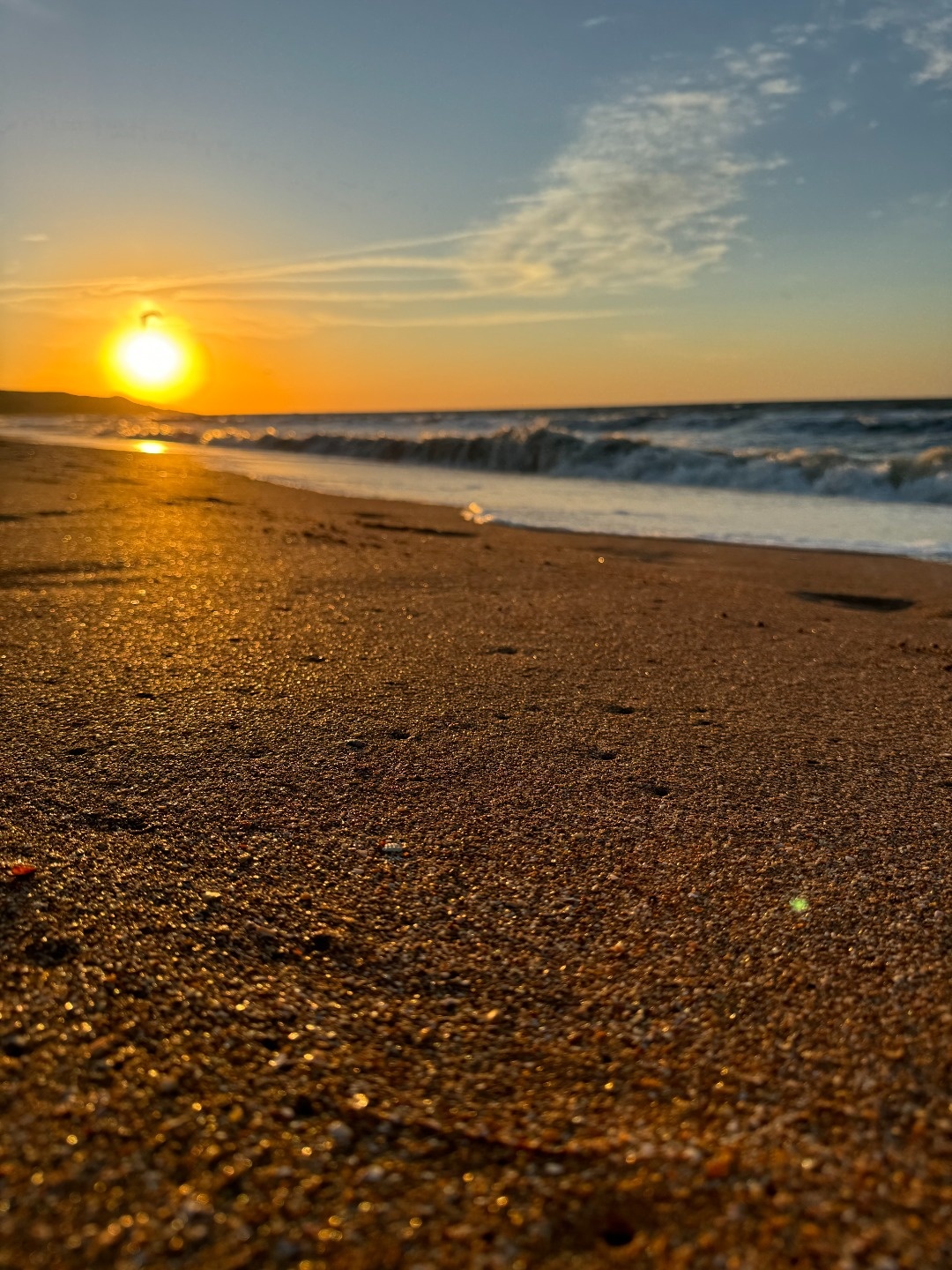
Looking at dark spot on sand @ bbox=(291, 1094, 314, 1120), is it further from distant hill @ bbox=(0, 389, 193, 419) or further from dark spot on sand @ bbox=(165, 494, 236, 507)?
distant hill @ bbox=(0, 389, 193, 419)

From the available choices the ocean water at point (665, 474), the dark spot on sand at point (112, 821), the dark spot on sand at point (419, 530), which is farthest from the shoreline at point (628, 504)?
the dark spot on sand at point (112, 821)

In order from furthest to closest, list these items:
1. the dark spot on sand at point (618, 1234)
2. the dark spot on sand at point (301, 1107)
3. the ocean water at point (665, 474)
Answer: the ocean water at point (665, 474) < the dark spot on sand at point (301, 1107) < the dark spot on sand at point (618, 1234)

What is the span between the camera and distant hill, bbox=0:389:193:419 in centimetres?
4244

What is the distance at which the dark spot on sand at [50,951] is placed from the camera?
1145 mm

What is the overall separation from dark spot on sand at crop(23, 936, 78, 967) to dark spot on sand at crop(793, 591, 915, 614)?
3.63 metres

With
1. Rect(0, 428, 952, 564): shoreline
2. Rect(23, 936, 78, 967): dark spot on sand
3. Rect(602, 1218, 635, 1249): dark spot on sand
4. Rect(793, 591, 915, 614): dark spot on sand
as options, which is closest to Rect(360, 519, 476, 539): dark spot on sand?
Rect(0, 428, 952, 564): shoreline

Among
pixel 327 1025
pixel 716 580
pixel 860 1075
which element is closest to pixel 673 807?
pixel 860 1075

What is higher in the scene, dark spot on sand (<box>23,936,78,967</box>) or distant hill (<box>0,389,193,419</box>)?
distant hill (<box>0,389,193,419</box>)

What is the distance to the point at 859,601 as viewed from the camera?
4.36 m

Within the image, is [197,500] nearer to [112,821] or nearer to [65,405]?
[112,821]

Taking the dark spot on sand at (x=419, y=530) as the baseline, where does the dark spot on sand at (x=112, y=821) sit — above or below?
below

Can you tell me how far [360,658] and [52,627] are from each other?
0.92m

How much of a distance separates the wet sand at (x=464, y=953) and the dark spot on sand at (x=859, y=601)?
1405mm

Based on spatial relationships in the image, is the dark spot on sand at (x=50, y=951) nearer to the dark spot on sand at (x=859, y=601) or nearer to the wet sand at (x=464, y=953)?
the wet sand at (x=464, y=953)
